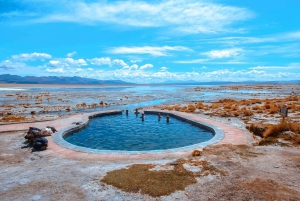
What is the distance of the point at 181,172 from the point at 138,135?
729cm

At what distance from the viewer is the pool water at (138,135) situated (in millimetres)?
12008

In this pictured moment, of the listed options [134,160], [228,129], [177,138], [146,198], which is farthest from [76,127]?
[146,198]

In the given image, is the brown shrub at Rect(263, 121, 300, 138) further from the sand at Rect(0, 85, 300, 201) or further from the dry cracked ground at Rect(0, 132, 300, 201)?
the dry cracked ground at Rect(0, 132, 300, 201)

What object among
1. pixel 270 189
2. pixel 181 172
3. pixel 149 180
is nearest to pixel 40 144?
pixel 149 180

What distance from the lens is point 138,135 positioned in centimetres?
1411

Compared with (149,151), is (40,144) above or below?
above

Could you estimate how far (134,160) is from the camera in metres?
8.77

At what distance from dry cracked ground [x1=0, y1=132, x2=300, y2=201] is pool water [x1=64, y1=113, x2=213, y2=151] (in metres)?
2.94

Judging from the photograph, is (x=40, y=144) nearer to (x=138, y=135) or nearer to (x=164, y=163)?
(x=164, y=163)

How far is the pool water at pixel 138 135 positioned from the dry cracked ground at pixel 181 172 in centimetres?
294

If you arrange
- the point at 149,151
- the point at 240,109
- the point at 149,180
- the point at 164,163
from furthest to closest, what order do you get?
the point at 240,109 < the point at 149,151 < the point at 164,163 < the point at 149,180

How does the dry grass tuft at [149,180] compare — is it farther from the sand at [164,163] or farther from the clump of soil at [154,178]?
the sand at [164,163]

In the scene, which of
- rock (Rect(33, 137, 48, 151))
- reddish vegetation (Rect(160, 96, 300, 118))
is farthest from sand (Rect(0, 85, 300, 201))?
reddish vegetation (Rect(160, 96, 300, 118))

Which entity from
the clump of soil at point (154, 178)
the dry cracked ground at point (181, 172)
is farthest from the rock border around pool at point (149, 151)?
the clump of soil at point (154, 178)
